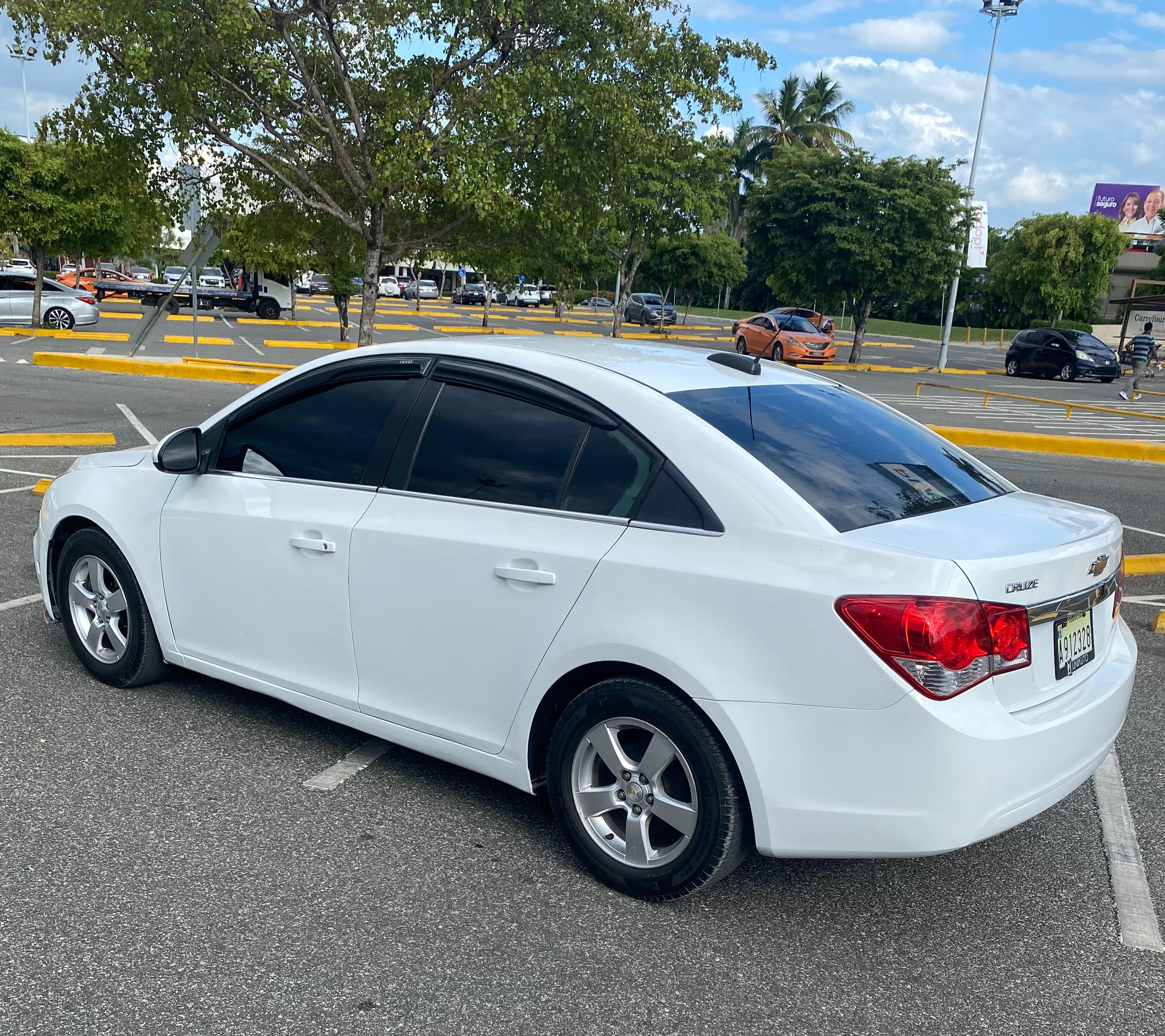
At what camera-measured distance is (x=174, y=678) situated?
4.67 m

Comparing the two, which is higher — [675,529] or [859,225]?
[859,225]

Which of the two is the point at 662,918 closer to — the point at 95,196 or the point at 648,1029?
the point at 648,1029

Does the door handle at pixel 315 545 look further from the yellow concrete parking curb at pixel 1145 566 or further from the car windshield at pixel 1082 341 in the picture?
the car windshield at pixel 1082 341

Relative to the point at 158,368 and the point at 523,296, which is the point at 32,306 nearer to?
the point at 158,368

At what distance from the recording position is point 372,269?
16.6 m

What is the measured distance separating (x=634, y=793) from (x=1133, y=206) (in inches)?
3681

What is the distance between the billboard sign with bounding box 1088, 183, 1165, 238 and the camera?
80.7 metres

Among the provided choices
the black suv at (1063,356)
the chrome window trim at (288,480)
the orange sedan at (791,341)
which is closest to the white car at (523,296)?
the orange sedan at (791,341)

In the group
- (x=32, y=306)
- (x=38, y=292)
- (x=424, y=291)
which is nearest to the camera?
(x=38, y=292)

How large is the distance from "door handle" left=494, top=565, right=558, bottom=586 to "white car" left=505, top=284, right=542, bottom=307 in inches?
2472

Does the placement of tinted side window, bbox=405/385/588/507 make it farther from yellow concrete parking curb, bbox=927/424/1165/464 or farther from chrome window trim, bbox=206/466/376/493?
yellow concrete parking curb, bbox=927/424/1165/464

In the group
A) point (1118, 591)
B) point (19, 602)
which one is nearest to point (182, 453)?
point (19, 602)

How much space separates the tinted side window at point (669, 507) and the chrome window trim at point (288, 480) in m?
1.05

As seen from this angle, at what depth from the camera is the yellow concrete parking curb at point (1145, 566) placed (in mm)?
7398
